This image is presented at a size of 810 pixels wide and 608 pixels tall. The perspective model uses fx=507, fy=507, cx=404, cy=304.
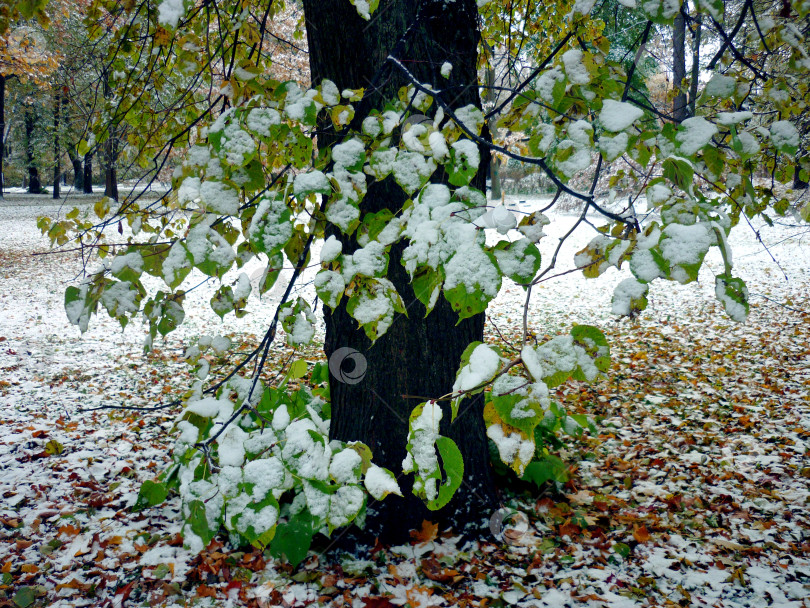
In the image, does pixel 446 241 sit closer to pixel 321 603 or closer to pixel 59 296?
pixel 321 603

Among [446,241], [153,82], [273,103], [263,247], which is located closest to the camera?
[446,241]

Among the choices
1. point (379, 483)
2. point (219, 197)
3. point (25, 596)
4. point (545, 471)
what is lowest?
point (25, 596)

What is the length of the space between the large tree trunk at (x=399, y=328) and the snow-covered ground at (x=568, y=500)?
0.75 feet

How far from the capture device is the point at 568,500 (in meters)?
2.95

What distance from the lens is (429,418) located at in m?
0.99

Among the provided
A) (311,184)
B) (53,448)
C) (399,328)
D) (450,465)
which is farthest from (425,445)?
(53,448)

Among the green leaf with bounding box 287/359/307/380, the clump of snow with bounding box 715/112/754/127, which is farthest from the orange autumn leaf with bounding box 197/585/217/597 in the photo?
the clump of snow with bounding box 715/112/754/127

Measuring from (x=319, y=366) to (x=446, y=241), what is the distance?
2205 mm

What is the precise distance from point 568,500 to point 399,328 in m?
1.56

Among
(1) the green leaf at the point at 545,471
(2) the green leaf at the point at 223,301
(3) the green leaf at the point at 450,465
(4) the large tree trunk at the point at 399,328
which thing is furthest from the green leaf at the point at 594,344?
(1) the green leaf at the point at 545,471

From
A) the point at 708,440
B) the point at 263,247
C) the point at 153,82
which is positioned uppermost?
the point at 153,82

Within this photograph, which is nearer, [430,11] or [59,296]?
[430,11]

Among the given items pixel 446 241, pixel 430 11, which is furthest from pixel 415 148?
pixel 430 11

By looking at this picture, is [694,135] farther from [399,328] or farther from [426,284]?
[399,328]
